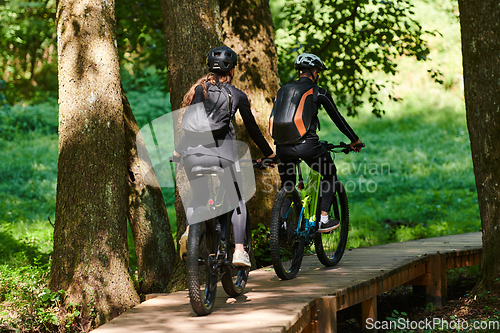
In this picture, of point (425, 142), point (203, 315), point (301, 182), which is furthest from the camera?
point (425, 142)

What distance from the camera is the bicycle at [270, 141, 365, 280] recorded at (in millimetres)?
5188

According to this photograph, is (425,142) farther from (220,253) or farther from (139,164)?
(220,253)

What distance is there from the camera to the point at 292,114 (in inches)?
208

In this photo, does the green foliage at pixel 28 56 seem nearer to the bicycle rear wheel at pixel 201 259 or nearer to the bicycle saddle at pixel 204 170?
the bicycle saddle at pixel 204 170

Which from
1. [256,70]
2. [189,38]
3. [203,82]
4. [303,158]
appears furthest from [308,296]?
[256,70]

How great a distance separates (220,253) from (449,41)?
27.1m

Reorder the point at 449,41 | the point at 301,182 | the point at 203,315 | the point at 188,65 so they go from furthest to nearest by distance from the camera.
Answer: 1. the point at 449,41
2. the point at 188,65
3. the point at 301,182
4. the point at 203,315

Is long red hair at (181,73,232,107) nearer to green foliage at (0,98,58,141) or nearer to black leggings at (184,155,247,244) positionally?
black leggings at (184,155,247,244)

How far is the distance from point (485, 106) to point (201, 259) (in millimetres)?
3578

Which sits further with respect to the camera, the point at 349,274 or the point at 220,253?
the point at 349,274

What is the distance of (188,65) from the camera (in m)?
6.17

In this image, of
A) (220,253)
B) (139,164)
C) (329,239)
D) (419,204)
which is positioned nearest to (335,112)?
(329,239)

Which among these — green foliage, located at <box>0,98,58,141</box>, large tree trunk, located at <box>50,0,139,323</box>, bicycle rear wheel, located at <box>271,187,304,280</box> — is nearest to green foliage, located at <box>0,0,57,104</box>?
green foliage, located at <box>0,98,58,141</box>

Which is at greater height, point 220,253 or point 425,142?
point 425,142
